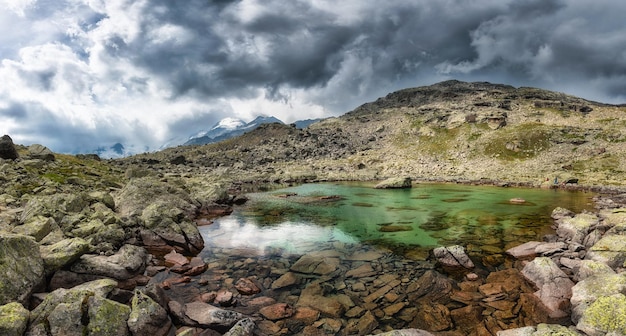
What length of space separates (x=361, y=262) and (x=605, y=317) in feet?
40.0

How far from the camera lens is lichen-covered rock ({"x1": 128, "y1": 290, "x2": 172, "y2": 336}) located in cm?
1100

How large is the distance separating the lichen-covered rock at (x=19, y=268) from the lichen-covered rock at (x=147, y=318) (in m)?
4.09

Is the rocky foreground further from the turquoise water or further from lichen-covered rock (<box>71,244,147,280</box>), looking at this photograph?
the turquoise water

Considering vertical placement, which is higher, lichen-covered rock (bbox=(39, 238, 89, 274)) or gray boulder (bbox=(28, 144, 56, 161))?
gray boulder (bbox=(28, 144, 56, 161))

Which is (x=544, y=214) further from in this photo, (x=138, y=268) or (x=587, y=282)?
(x=138, y=268)

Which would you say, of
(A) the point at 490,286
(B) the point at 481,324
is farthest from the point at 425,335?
(A) the point at 490,286

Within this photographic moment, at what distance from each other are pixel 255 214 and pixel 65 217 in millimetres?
21759

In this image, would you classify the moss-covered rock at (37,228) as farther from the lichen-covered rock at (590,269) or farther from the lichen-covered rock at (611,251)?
the lichen-covered rock at (611,251)

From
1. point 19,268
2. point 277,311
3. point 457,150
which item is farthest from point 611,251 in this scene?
point 457,150

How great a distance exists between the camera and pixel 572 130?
380 ft

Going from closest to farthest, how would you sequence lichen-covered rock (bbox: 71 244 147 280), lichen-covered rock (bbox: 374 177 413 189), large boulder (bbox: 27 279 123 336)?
large boulder (bbox: 27 279 123 336) → lichen-covered rock (bbox: 71 244 147 280) → lichen-covered rock (bbox: 374 177 413 189)

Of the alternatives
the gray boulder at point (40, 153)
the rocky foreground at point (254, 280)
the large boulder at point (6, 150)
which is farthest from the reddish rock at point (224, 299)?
the gray boulder at point (40, 153)

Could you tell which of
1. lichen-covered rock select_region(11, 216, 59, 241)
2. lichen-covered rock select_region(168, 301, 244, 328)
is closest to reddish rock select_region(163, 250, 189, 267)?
lichen-covered rock select_region(11, 216, 59, 241)

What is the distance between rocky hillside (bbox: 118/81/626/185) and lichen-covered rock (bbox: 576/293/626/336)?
69970 mm
